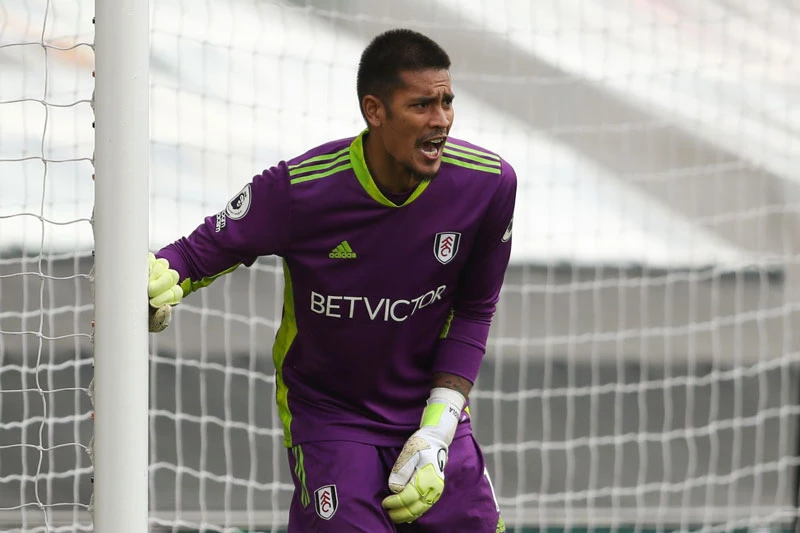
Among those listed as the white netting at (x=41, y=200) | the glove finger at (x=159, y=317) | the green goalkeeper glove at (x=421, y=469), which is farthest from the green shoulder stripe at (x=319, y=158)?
the white netting at (x=41, y=200)

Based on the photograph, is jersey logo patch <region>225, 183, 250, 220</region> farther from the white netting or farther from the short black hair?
the white netting

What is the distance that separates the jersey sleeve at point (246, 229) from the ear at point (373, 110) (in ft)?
0.69

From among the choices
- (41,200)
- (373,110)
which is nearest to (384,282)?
(373,110)

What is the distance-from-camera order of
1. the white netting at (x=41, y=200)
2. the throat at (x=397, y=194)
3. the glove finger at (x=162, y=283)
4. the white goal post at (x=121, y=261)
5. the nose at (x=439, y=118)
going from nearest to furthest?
the white goal post at (x=121, y=261), the glove finger at (x=162, y=283), the nose at (x=439, y=118), the throat at (x=397, y=194), the white netting at (x=41, y=200)

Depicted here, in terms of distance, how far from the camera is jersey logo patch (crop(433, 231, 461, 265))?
244 cm

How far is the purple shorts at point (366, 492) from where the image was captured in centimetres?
235

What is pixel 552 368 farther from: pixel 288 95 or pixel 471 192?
pixel 471 192

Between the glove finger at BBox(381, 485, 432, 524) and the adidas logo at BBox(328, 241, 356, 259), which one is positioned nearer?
the glove finger at BBox(381, 485, 432, 524)

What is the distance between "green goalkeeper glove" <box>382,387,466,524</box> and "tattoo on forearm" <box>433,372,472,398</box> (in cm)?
7

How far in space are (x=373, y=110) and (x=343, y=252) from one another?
12.2 inches

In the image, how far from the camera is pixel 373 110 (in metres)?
2.39

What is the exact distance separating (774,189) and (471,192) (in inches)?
136

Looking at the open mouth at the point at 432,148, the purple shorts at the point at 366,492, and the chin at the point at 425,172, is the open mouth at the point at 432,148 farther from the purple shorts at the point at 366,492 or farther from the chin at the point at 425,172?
the purple shorts at the point at 366,492

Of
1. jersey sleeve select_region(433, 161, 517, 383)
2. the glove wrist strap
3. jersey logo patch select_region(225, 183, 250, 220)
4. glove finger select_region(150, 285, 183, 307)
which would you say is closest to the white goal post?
glove finger select_region(150, 285, 183, 307)
